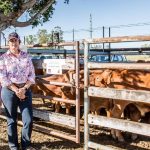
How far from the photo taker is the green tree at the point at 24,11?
486 inches

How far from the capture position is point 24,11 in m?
13.2

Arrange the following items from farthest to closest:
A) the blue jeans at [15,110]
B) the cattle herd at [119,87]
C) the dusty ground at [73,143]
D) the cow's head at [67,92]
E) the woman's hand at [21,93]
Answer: the cow's head at [67,92]
the cattle herd at [119,87]
the dusty ground at [73,143]
the blue jeans at [15,110]
the woman's hand at [21,93]

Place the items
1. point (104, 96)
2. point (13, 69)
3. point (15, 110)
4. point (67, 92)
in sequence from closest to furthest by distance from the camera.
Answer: point (104, 96) → point (13, 69) → point (15, 110) → point (67, 92)

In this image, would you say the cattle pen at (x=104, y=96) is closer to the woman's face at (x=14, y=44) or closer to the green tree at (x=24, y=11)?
the woman's face at (x=14, y=44)

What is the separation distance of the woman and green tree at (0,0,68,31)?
5615 millimetres

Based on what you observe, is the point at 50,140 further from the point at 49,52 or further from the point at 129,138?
the point at 49,52

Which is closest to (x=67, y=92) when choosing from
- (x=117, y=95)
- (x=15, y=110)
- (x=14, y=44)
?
(x=15, y=110)

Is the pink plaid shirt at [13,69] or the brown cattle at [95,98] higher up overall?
the pink plaid shirt at [13,69]

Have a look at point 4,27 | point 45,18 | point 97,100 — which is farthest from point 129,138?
point 45,18

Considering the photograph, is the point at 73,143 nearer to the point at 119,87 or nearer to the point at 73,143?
the point at 73,143

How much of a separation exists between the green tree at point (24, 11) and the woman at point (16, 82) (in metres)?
5.62

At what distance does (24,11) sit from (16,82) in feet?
A: 22.2

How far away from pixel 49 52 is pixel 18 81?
7.47 metres

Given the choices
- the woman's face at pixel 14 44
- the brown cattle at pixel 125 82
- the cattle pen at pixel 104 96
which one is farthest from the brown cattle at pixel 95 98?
the woman's face at pixel 14 44
